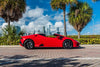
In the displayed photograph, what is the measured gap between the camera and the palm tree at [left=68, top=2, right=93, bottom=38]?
16.7 m

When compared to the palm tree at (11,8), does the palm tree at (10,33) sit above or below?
below

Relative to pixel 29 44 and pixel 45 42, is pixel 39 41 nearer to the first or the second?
pixel 45 42

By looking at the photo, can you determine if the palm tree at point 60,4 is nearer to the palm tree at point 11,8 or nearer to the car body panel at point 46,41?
the palm tree at point 11,8

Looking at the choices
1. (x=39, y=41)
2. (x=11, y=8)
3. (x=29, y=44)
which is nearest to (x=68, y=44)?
(x=39, y=41)

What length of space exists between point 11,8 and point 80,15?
443 inches

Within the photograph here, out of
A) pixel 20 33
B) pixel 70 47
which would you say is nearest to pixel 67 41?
pixel 70 47

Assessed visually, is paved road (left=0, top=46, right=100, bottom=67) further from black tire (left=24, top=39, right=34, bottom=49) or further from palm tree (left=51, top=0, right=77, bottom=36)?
palm tree (left=51, top=0, right=77, bottom=36)

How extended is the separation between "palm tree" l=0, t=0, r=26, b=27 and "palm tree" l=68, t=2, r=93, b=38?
27.0ft

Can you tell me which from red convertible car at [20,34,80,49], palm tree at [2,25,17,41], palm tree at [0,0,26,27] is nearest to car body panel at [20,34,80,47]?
red convertible car at [20,34,80,49]

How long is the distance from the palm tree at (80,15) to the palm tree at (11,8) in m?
8.23

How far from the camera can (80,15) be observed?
661 inches

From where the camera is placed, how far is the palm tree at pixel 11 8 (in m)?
16.0

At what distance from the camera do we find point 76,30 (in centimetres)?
1758

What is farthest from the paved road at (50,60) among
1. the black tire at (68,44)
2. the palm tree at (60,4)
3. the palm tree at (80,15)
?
the palm tree at (80,15)
